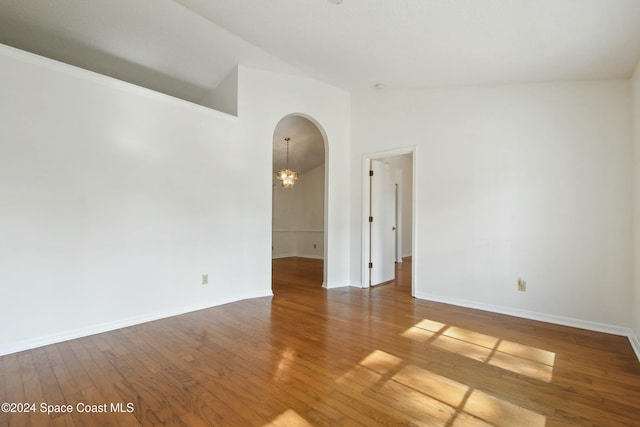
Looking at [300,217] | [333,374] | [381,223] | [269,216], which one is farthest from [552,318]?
[300,217]

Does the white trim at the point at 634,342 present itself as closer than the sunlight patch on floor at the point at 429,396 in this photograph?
No

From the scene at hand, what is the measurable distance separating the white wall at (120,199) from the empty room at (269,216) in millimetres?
19

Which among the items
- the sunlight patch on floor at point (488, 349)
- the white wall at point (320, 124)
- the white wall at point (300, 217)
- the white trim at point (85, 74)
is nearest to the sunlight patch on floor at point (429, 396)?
the sunlight patch on floor at point (488, 349)

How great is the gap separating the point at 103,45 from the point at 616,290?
238 inches

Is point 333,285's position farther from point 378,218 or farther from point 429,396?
point 429,396

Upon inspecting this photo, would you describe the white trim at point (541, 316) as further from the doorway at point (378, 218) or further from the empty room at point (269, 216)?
the doorway at point (378, 218)

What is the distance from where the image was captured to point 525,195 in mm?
3301

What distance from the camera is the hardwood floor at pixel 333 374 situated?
163 cm

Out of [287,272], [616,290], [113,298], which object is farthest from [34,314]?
[616,290]

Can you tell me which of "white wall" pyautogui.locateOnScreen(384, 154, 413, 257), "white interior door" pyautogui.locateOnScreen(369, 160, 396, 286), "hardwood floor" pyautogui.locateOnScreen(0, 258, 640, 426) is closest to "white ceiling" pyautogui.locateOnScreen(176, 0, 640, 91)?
"white interior door" pyautogui.locateOnScreen(369, 160, 396, 286)

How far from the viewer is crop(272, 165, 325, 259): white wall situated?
8562 mm

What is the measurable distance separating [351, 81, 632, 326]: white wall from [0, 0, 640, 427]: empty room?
2 cm

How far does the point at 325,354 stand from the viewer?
2.35m

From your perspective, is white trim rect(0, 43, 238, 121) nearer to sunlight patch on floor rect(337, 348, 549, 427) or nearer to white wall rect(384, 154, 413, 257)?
sunlight patch on floor rect(337, 348, 549, 427)
